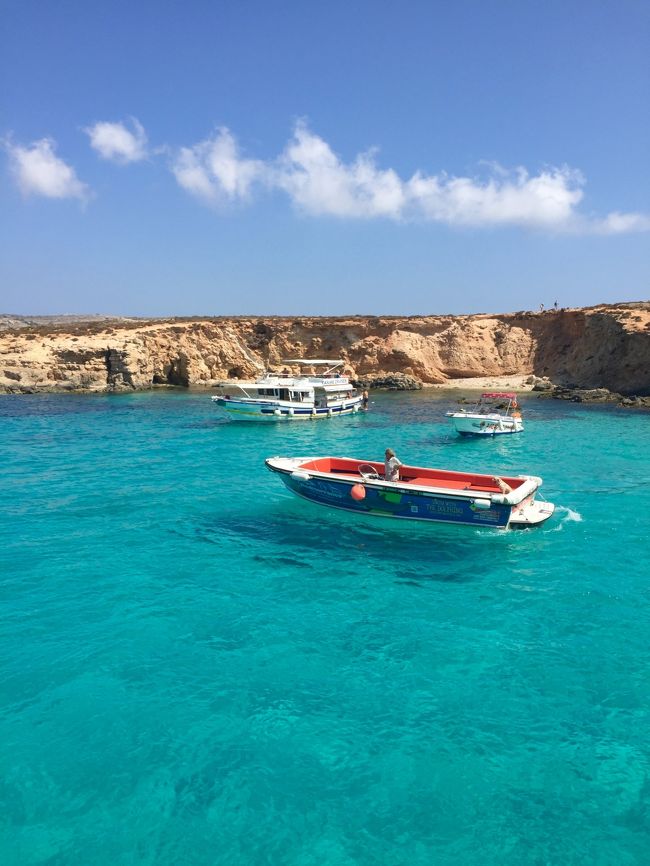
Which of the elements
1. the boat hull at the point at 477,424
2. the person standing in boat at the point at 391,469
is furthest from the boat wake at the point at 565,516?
the boat hull at the point at 477,424

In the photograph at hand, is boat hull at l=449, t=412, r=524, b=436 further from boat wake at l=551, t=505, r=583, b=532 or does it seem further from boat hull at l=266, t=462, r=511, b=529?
boat hull at l=266, t=462, r=511, b=529

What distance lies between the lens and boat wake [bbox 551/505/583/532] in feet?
56.7

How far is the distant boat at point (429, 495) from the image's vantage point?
15.8m

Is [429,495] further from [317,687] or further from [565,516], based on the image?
[317,687]

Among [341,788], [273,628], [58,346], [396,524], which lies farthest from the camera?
[58,346]

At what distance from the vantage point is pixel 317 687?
371 inches

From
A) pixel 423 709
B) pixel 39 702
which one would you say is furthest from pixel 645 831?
pixel 39 702

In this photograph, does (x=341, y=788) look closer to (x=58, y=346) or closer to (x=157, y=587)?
(x=157, y=587)

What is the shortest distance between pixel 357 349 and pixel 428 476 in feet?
162

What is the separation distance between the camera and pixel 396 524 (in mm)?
16984

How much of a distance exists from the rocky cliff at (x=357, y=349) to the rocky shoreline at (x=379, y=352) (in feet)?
0.36

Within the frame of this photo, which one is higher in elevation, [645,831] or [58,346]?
[58,346]

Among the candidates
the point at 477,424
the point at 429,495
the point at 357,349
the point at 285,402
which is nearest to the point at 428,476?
the point at 429,495

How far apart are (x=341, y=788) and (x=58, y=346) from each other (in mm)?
57013
